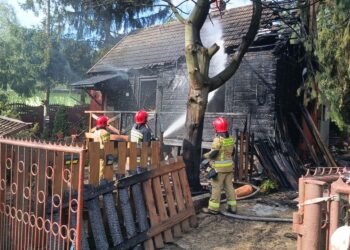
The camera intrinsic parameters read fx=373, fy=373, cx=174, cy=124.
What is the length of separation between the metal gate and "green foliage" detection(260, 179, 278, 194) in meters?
5.19

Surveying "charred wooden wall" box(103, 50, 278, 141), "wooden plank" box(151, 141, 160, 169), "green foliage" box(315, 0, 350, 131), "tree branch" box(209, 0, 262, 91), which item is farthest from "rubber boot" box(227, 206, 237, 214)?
"green foliage" box(315, 0, 350, 131)

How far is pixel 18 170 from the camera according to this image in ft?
13.7

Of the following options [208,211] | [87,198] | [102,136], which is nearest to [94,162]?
[87,198]

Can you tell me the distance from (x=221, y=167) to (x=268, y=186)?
2.49 m

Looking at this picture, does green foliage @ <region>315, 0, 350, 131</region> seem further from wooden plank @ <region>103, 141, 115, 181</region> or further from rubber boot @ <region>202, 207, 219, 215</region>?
wooden plank @ <region>103, 141, 115, 181</region>

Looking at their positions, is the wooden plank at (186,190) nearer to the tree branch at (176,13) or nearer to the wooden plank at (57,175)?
the wooden plank at (57,175)

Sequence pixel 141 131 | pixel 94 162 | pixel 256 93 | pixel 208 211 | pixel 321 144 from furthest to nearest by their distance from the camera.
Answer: pixel 256 93
pixel 321 144
pixel 141 131
pixel 208 211
pixel 94 162

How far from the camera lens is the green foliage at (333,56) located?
31.9 feet

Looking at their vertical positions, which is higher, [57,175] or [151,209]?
[57,175]

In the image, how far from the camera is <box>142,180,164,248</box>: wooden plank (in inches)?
194

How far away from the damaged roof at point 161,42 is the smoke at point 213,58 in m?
0.26

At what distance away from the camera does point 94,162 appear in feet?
14.8

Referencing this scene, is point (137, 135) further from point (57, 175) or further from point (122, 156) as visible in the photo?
point (57, 175)

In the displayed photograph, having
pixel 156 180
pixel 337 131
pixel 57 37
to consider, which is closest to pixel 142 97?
pixel 337 131
